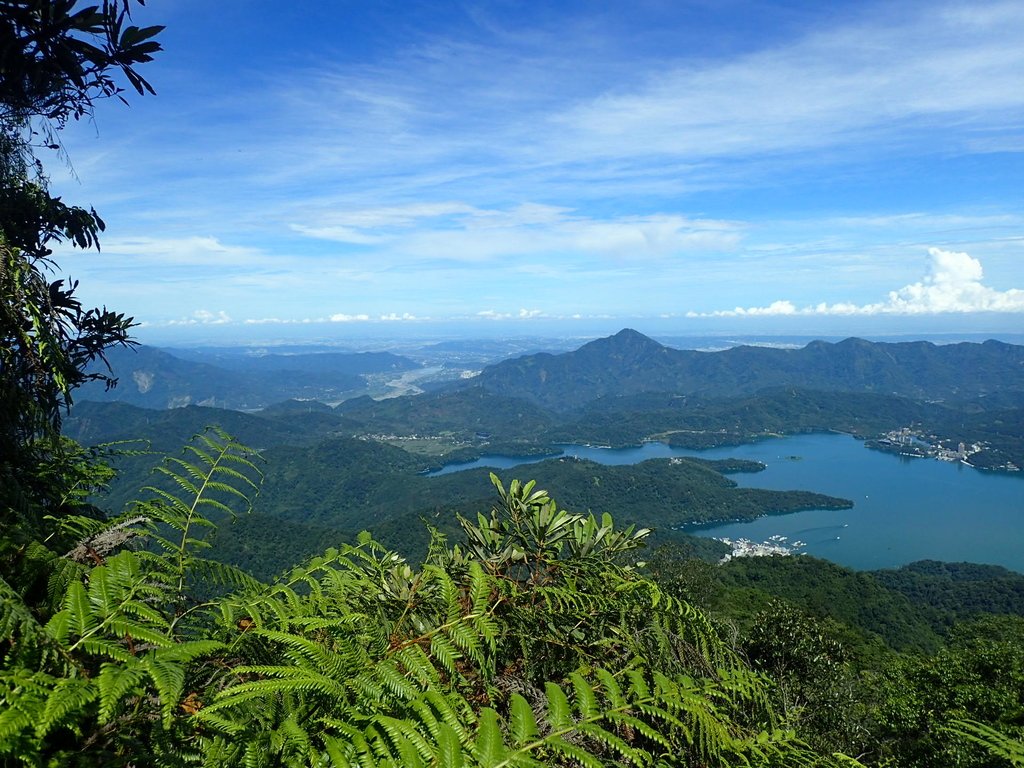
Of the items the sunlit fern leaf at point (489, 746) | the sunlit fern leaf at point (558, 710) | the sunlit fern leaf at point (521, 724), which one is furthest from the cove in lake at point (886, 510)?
the sunlit fern leaf at point (489, 746)

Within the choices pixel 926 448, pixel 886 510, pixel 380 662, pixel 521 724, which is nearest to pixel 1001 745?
pixel 521 724

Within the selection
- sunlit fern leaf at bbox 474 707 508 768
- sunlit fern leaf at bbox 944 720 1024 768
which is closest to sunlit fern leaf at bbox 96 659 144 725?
sunlit fern leaf at bbox 474 707 508 768

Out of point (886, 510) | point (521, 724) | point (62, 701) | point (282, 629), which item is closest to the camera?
point (62, 701)

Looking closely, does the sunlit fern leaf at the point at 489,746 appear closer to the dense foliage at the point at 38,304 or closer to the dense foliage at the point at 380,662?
the dense foliage at the point at 380,662

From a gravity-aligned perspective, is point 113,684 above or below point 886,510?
above

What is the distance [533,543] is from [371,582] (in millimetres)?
805

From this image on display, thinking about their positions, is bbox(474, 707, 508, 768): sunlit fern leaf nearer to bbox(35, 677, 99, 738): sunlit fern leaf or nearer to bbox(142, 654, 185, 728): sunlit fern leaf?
bbox(142, 654, 185, 728): sunlit fern leaf

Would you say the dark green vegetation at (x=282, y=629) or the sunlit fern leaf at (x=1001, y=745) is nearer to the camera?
the dark green vegetation at (x=282, y=629)

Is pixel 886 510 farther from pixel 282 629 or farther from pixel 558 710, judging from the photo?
pixel 282 629

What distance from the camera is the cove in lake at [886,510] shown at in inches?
3514

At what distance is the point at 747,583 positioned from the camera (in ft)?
173

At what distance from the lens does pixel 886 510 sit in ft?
354

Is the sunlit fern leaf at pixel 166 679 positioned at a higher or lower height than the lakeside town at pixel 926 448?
higher

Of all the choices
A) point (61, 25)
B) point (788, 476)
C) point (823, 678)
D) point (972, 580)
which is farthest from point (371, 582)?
point (788, 476)
